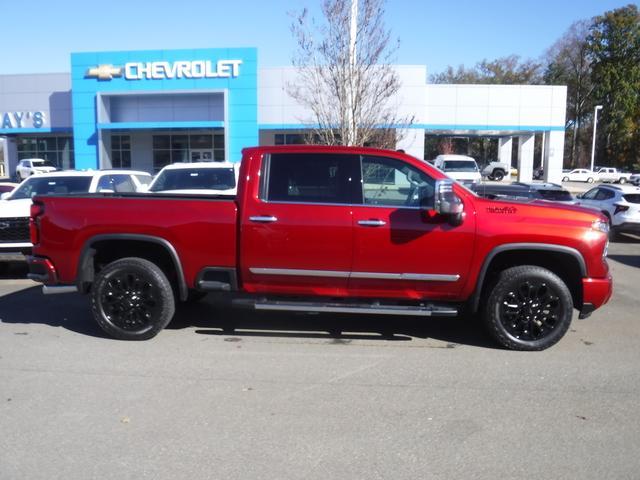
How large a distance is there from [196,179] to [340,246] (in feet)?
19.3

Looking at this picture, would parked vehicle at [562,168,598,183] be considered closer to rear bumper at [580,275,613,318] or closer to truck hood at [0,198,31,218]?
truck hood at [0,198,31,218]

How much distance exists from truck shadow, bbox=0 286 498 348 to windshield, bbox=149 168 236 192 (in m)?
3.37

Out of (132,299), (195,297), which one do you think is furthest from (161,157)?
(132,299)

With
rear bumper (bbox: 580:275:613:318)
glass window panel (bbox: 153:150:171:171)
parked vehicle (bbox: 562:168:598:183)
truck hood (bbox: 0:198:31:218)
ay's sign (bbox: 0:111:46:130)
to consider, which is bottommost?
rear bumper (bbox: 580:275:613:318)

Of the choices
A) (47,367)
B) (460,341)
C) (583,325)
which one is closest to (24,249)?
(47,367)

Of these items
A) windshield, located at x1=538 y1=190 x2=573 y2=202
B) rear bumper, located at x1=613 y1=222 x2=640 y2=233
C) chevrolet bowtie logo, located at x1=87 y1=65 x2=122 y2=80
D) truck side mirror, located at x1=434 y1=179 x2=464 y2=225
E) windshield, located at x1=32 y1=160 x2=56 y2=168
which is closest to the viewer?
truck side mirror, located at x1=434 y1=179 x2=464 y2=225

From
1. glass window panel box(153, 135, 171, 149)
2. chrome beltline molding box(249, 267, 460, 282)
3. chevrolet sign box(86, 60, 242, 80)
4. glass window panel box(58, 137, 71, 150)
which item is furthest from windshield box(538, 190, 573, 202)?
glass window panel box(58, 137, 71, 150)

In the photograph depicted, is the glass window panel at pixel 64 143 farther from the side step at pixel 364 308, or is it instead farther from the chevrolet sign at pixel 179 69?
the side step at pixel 364 308

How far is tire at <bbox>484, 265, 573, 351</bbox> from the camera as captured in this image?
18.6 feet

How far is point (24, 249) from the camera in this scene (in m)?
9.27

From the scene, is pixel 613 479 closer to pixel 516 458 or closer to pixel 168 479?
pixel 516 458

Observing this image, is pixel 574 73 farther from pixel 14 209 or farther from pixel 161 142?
pixel 14 209

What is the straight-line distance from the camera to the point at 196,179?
10844mm

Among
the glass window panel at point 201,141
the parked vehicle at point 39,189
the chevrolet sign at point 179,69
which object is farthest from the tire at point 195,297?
the glass window panel at point 201,141
